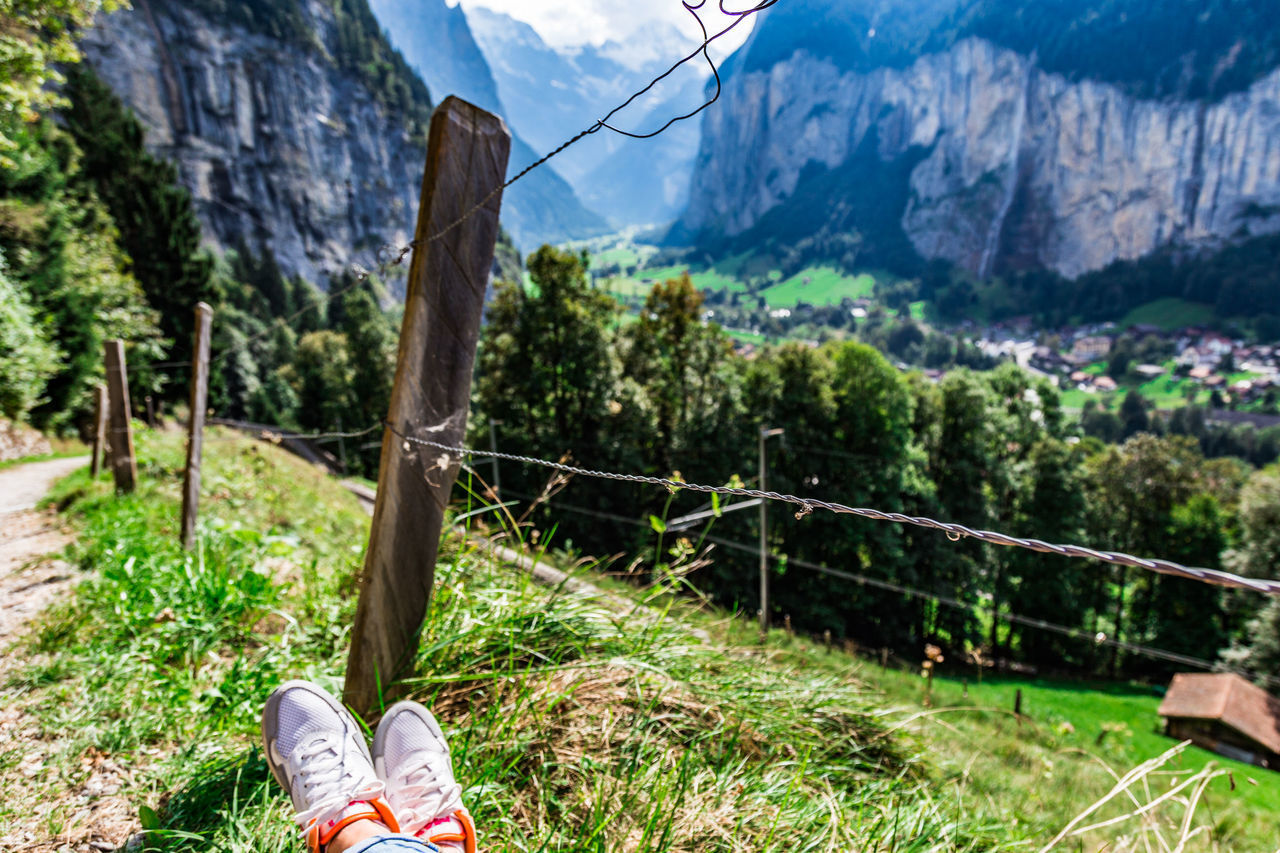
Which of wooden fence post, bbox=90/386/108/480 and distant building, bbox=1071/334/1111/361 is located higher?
distant building, bbox=1071/334/1111/361

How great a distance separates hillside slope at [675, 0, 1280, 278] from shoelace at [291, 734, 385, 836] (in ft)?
534

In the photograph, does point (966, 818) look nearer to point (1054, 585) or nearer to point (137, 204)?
point (1054, 585)

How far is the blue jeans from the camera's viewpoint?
1320 millimetres

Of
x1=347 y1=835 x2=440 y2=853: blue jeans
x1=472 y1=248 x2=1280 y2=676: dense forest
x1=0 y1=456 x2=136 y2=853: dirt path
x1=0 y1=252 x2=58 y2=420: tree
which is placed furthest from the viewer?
x1=472 y1=248 x2=1280 y2=676: dense forest

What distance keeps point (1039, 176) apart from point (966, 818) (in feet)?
555

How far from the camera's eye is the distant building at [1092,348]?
114 metres

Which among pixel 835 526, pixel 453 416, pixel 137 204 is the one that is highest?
pixel 137 204

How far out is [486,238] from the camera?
202 cm

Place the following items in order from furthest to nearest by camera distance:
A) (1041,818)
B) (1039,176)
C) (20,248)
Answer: (1039,176)
(20,248)
(1041,818)

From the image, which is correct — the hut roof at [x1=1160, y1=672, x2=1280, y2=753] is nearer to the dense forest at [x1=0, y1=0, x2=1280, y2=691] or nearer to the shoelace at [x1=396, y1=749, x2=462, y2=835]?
the dense forest at [x1=0, y1=0, x2=1280, y2=691]

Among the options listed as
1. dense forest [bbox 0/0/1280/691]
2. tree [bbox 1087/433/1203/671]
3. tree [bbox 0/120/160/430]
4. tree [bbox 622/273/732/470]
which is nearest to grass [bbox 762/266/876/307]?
tree [bbox 1087/433/1203/671]

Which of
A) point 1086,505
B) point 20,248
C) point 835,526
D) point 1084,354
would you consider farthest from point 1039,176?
point 20,248

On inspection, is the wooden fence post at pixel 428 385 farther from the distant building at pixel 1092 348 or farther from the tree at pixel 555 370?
the distant building at pixel 1092 348

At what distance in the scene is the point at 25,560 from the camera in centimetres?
396
